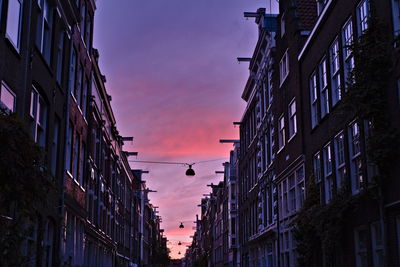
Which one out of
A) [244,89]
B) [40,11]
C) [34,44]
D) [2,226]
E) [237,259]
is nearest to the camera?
[2,226]

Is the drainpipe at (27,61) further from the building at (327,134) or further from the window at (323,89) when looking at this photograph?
the window at (323,89)

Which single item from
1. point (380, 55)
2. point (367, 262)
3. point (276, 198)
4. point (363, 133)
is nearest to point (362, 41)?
point (380, 55)

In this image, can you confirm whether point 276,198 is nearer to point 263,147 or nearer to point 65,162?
point 263,147

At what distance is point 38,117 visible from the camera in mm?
19031

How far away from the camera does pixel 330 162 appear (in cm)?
2253

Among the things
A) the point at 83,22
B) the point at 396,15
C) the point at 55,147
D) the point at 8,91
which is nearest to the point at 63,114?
the point at 55,147

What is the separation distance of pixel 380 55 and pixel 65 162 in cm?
1292

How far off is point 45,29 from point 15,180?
1345cm

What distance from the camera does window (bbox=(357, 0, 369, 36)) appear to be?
18031 mm

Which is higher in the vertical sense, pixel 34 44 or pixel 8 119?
pixel 34 44

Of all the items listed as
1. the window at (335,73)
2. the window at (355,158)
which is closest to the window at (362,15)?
the window at (335,73)

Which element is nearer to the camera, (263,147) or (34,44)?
(34,44)

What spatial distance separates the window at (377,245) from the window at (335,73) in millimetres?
5523

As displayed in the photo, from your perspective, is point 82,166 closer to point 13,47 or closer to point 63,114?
point 63,114
